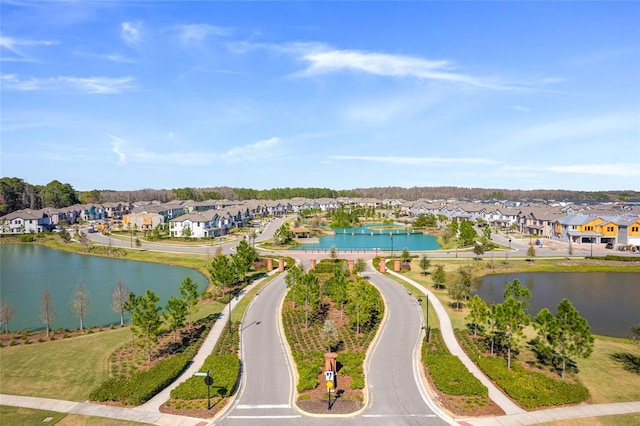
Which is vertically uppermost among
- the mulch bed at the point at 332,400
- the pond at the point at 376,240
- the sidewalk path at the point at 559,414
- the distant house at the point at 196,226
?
the distant house at the point at 196,226

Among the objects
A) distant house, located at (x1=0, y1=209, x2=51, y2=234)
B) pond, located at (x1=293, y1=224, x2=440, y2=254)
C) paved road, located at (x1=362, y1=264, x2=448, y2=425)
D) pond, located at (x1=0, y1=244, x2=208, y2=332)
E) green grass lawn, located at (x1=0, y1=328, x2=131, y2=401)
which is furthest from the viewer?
distant house, located at (x1=0, y1=209, x2=51, y2=234)

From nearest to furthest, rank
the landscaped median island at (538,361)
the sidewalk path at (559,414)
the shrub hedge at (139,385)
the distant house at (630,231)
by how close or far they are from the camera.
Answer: the sidewalk path at (559,414)
the shrub hedge at (139,385)
the landscaped median island at (538,361)
the distant house at (630,231)

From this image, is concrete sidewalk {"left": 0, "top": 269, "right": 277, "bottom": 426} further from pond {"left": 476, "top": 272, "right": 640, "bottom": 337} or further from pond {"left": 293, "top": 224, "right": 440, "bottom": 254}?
pond {"left": 293, "top": 224, "right": 440, "bottom": 254}

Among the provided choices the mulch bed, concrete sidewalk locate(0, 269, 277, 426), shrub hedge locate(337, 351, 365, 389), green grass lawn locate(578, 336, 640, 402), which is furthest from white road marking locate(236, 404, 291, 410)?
green grass lawn locate(578, 336, 640, 402)

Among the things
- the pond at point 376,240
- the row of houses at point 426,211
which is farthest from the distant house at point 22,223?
the pond at point 376,240


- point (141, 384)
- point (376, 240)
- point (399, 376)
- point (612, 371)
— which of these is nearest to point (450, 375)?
point (399, 376)

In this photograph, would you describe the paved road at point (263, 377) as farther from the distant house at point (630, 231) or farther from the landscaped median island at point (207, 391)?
the distant house at point (630, 231)
